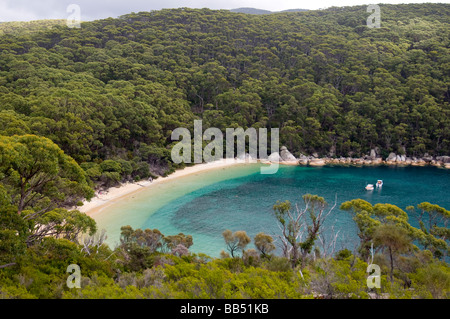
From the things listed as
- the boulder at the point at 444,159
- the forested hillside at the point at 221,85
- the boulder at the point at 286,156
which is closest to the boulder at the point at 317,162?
the boulder at the point at 286,156

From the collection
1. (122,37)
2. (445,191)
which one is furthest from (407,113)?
(122,37)

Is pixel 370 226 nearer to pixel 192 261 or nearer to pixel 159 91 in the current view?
pixel 192 261

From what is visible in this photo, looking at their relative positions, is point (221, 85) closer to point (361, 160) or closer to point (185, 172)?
point (185, 172)

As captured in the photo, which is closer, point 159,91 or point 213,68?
point 159,91

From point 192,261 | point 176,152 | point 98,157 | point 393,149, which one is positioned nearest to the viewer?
point 192,261

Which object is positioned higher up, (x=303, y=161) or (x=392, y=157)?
(x=392, y=157)

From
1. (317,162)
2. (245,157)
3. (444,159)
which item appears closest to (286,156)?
(317,162)
